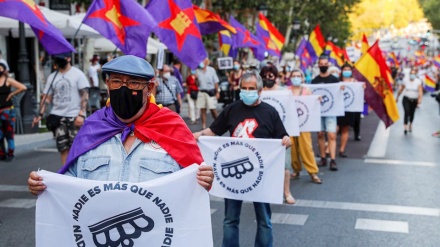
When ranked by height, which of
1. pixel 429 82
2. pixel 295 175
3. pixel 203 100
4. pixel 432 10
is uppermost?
pixel 432 10

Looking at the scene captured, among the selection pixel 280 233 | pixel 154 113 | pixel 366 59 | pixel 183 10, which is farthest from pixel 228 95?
pixel 154 113

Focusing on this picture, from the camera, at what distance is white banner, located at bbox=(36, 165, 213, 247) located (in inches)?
134

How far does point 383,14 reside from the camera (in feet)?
348

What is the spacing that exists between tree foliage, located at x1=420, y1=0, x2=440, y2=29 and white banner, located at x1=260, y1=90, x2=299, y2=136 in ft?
256

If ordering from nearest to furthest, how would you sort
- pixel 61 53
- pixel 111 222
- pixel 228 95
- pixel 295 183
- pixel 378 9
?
1. pixel 111 222
2. pixel 61 53
3. pixel 295 183
4. pixel 228 95
5. pixel 378 9

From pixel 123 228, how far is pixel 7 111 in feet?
28.5

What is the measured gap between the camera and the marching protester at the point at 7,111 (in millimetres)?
10945

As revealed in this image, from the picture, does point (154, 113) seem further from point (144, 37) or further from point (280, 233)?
point (144, 37)

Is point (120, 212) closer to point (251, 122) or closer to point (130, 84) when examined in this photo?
point (130, 84)

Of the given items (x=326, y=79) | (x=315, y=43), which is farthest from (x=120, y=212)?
(x=315, y=43)

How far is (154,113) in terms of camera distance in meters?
3.56

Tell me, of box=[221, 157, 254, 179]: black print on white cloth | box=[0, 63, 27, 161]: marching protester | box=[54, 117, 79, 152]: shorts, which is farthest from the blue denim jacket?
box=[0, 63, 27, 161]: marching protester

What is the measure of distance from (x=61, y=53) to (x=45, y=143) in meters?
5.33

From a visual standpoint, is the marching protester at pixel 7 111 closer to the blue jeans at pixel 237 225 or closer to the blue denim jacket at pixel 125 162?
the blue jeans at pixel 237 225
